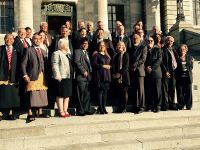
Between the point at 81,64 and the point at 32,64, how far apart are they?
126 centimetres

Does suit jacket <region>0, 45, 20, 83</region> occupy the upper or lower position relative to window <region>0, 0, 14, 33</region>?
lower

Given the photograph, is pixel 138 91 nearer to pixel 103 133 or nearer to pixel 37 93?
pixel 103 133

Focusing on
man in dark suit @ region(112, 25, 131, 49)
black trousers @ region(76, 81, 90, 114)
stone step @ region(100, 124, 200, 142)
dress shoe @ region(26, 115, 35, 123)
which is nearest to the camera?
stone step @ region(100, 124, 200, 142)

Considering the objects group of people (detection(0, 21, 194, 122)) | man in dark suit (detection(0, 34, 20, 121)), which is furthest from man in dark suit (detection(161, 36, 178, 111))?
man in dark suit (detection(0, 34, 20, 121))

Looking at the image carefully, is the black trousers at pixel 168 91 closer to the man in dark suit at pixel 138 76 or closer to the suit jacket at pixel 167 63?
the suit jacket at pixel 167 63

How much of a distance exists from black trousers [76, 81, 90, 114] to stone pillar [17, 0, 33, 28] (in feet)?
42.0

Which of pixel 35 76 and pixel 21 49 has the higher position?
pixel 21 49

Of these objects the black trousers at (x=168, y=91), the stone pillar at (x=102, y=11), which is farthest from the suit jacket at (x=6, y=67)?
the stone pillar at (x=102, y=11)

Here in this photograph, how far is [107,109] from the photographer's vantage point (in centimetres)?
914

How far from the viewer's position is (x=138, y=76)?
9.03 meters

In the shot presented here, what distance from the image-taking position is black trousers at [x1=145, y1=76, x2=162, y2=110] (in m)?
9.15

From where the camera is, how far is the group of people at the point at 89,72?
7.98 meters

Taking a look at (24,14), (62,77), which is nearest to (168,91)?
(62,77)

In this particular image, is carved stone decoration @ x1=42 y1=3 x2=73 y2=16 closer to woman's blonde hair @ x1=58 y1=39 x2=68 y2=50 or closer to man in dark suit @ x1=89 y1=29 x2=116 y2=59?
man in dark suit @ x1=89 y1=29 x2=116 y2=59
